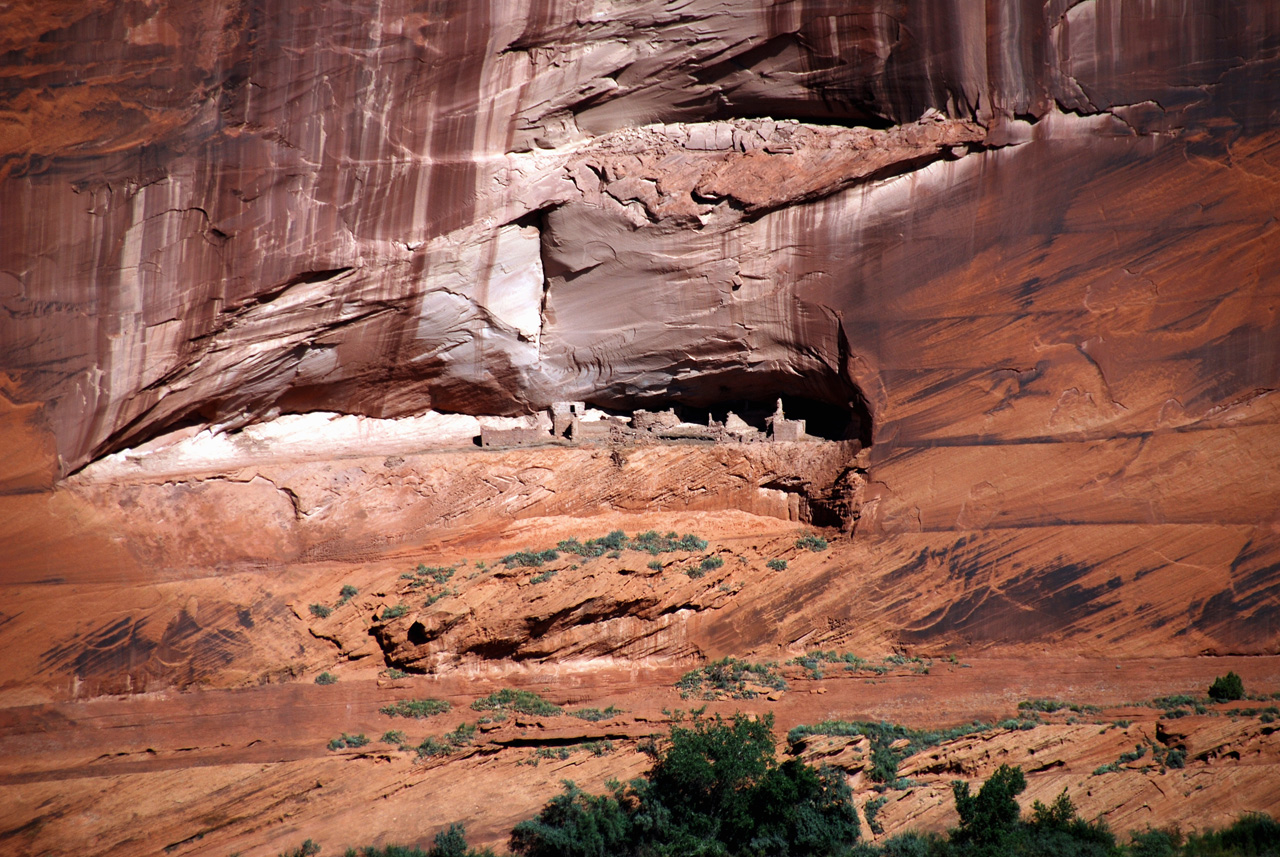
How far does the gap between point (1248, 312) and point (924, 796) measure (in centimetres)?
909

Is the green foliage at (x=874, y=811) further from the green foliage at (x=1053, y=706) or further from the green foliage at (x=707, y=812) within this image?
the green foliage at (x=1053, y=706)

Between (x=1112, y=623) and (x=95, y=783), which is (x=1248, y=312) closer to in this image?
(x=1112, y=623)

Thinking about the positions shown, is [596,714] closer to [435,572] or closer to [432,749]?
[432,749]

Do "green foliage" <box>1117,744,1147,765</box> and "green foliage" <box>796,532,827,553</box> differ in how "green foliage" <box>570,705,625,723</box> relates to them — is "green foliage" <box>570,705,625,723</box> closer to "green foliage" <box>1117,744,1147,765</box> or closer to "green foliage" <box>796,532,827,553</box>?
"green foliage" <box>796,532,827,553</box>

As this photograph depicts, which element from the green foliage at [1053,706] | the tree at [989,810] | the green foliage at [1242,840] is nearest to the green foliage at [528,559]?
the tree at [989,810]

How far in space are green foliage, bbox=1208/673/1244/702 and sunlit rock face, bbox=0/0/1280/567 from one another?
2.50m

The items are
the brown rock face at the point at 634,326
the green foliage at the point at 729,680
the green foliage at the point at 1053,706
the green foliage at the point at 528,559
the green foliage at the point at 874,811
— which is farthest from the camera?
the green foliage at the point at 528,559

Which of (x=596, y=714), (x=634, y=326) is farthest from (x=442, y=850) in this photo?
(x=634, y=326)

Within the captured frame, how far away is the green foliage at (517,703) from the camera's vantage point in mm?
15844

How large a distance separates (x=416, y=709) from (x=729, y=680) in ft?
14.7

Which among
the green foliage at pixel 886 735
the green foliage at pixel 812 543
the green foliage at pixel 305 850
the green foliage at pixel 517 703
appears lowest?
the green foliage at pixel 305 850

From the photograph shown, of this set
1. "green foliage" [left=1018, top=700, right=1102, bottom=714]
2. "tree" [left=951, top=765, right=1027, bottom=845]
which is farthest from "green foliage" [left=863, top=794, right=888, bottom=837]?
"green foliage" [left=1018, top=700, right=1102, bottom=714]

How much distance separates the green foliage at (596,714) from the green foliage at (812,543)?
407 cm

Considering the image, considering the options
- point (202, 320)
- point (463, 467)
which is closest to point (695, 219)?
point (463, 467)
